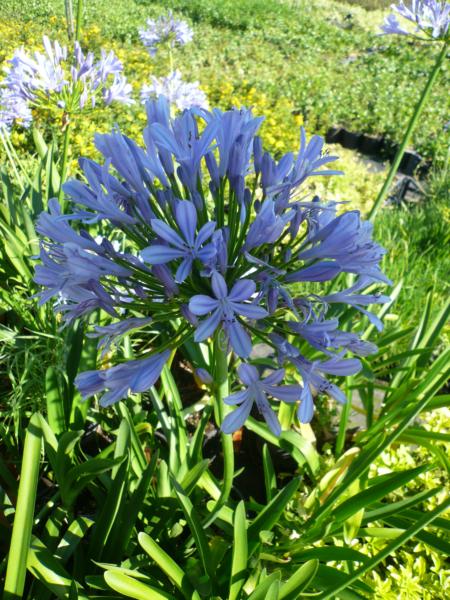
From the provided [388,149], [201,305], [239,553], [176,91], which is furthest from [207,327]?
[388,149]

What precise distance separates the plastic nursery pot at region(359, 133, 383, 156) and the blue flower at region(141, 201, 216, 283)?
7.22 metres

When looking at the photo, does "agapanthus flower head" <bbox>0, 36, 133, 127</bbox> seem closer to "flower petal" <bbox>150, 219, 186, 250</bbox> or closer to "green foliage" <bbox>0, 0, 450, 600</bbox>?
"green foliage" <bbox>0, 0, 450, 600</bbox>

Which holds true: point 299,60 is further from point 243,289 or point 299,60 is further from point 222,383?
point 243,289

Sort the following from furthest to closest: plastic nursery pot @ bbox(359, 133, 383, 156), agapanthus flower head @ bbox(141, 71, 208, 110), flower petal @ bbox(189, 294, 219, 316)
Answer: plastic nursery pot @ bbox(359, 133, 383, 156), agapanthus flower head @ bbox(141, 71, 208, 110), flower petal @ bbox(189, 294, 219, 316)

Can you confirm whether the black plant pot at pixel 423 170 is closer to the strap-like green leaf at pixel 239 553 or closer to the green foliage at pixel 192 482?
the green foliage at pixel 192 482

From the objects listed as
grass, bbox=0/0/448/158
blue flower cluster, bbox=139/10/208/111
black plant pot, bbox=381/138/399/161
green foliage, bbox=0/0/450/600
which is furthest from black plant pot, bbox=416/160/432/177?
blue flower cluster, bbox=139/10/208/111

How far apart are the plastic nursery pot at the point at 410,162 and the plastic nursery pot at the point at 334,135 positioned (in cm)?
120

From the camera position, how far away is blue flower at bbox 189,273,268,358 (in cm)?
81

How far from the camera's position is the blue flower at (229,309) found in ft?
2.67

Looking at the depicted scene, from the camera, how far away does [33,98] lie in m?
2.00

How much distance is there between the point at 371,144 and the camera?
24.3ft

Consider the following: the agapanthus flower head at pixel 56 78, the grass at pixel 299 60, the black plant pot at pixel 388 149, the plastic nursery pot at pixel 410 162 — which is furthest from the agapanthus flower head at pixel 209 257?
the black plant pot at pixel 388 149

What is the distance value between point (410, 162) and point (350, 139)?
1.19 meters

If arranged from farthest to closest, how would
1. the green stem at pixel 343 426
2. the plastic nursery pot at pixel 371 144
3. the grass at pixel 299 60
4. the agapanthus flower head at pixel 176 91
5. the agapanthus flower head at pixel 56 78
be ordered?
the plastic nursery pot at pixel 371 144 → the grass at pixel 299 60 → the agapanthus flower head at pixel 176 91 → the agapanthus flower head at pixel 56 78 → the green stem at pixel 343 426
